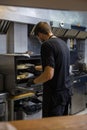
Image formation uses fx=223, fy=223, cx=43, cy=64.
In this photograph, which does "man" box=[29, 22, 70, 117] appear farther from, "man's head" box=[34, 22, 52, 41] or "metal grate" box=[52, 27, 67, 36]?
"metal grate" box=[52, 27, 67, 36]

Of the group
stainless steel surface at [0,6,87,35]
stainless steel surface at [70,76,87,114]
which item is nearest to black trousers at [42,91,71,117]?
stainless steel surface at [0,6,87,35]

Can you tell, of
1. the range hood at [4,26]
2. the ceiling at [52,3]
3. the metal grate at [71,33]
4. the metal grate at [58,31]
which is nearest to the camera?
the ceiling at [52,3]

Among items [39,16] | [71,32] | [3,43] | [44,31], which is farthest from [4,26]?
[71,32]

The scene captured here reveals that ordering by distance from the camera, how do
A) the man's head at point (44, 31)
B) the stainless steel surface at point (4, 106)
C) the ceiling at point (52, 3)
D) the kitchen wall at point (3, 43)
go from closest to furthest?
the ceiling at point (52, 3) → the man's head at point (44, 31) → the stainless steel surface at point (4, 106) → the kitchen wall at point (3, 43)

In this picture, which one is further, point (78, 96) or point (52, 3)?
point (78, 96)

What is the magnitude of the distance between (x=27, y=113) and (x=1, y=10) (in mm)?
1437

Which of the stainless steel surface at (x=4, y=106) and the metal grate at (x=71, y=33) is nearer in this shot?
the stainless steel surface at (x=4, y=106)

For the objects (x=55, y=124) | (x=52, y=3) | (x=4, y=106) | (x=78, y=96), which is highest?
(x=52, y=3)

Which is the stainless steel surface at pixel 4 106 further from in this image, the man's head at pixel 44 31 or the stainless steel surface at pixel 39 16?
the stainless steel surface at pixel 39 16

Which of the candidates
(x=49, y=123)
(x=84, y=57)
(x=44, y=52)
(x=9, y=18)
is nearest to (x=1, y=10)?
(x=9, y=18)

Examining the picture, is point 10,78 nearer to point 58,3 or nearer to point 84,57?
point 58,3

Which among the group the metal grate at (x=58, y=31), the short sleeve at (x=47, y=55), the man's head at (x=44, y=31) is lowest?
the short sleeve at (x=47, y=55)

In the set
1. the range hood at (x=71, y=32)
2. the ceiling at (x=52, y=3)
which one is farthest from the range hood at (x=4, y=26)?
the ceiling at (x=52, y=3)

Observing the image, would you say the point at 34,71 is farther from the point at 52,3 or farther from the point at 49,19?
the point at 52,3
